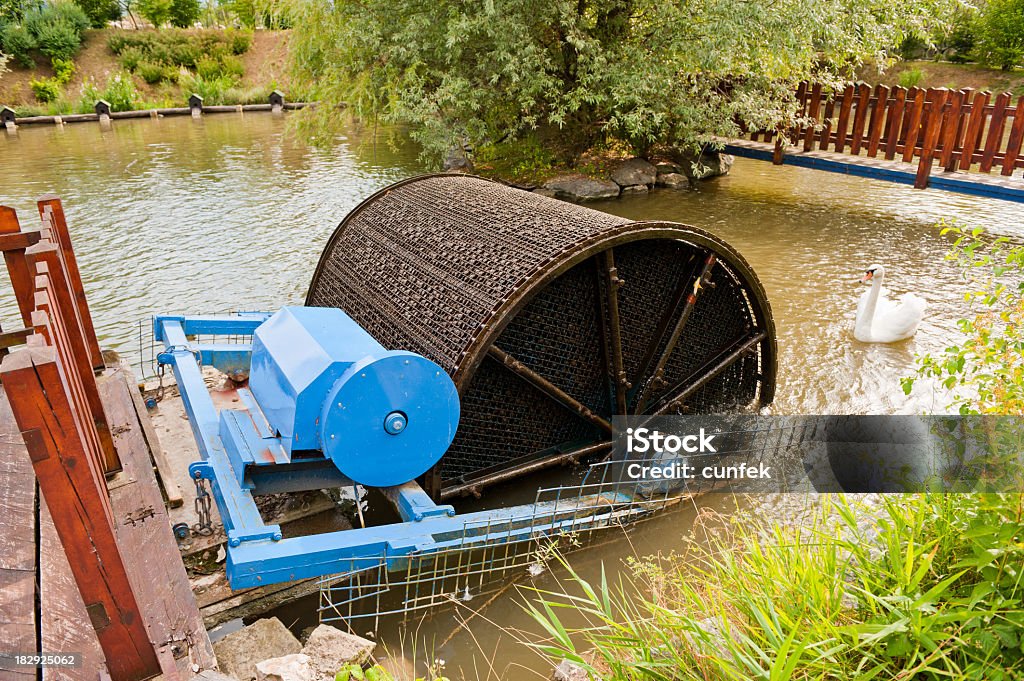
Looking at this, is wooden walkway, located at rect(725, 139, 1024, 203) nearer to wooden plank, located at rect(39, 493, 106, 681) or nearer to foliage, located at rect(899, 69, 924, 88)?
wooden plank, located at rect(39, 493, 106, 681)

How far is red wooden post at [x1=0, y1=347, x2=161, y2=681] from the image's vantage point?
2230 mm

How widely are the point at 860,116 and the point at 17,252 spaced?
45.5ft

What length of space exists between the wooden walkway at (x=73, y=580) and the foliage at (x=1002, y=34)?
31.1m

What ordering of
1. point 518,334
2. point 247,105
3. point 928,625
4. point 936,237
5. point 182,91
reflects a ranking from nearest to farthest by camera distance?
point 928,625, point 518,334, point 936,237, point 247,105, point 182,91

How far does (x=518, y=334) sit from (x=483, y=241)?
715 mm

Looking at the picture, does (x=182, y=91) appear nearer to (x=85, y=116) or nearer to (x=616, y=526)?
(x=85, y=116)

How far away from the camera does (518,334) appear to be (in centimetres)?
511

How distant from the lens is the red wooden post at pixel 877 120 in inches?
526

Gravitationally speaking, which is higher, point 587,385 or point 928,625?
point 928,625

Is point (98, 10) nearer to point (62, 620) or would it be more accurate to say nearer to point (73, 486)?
point (62, 620)

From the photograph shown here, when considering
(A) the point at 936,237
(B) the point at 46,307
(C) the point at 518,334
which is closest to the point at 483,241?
(C) the point at 518,334

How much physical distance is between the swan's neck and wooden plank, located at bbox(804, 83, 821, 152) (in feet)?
24.9

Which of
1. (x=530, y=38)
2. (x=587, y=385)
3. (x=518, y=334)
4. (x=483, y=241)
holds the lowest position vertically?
(x=587, y=385)

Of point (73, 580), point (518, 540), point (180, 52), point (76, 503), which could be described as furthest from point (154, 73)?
point (76, 503)
